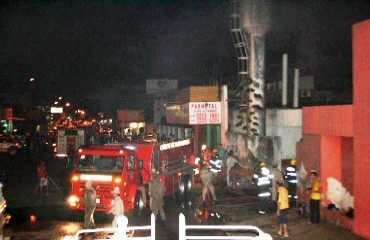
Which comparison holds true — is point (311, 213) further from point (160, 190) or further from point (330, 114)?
point (160, 190)

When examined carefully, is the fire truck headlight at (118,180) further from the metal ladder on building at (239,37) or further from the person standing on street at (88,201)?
the metal ladder on building at (239,37)

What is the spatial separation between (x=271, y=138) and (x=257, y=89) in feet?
11.9

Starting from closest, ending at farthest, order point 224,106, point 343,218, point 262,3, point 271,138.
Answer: point 343,218 < point 271,138 < point 262,3 < point 224,106

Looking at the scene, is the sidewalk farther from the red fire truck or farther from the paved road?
the red fire truck

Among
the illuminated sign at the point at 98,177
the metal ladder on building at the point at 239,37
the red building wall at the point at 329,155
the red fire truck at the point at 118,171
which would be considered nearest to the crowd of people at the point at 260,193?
the illuminated sign at the point at 98,177

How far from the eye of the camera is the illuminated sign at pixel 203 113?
2092 cm

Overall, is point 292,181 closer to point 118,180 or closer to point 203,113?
point 118,180

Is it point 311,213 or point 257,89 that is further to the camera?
point 257,89

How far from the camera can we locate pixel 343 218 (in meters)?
12.1

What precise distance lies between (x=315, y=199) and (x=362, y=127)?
2.60 meters

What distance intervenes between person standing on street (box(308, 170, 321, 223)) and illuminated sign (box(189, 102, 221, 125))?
8679mm

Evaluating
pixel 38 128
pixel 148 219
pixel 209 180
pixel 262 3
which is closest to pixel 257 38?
pixel 262 3

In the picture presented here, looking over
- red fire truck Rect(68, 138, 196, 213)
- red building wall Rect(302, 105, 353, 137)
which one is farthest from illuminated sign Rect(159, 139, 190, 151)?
red building wall Rect(302, 105, 353, 137)

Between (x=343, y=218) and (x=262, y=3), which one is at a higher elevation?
(x=262, y=3)
